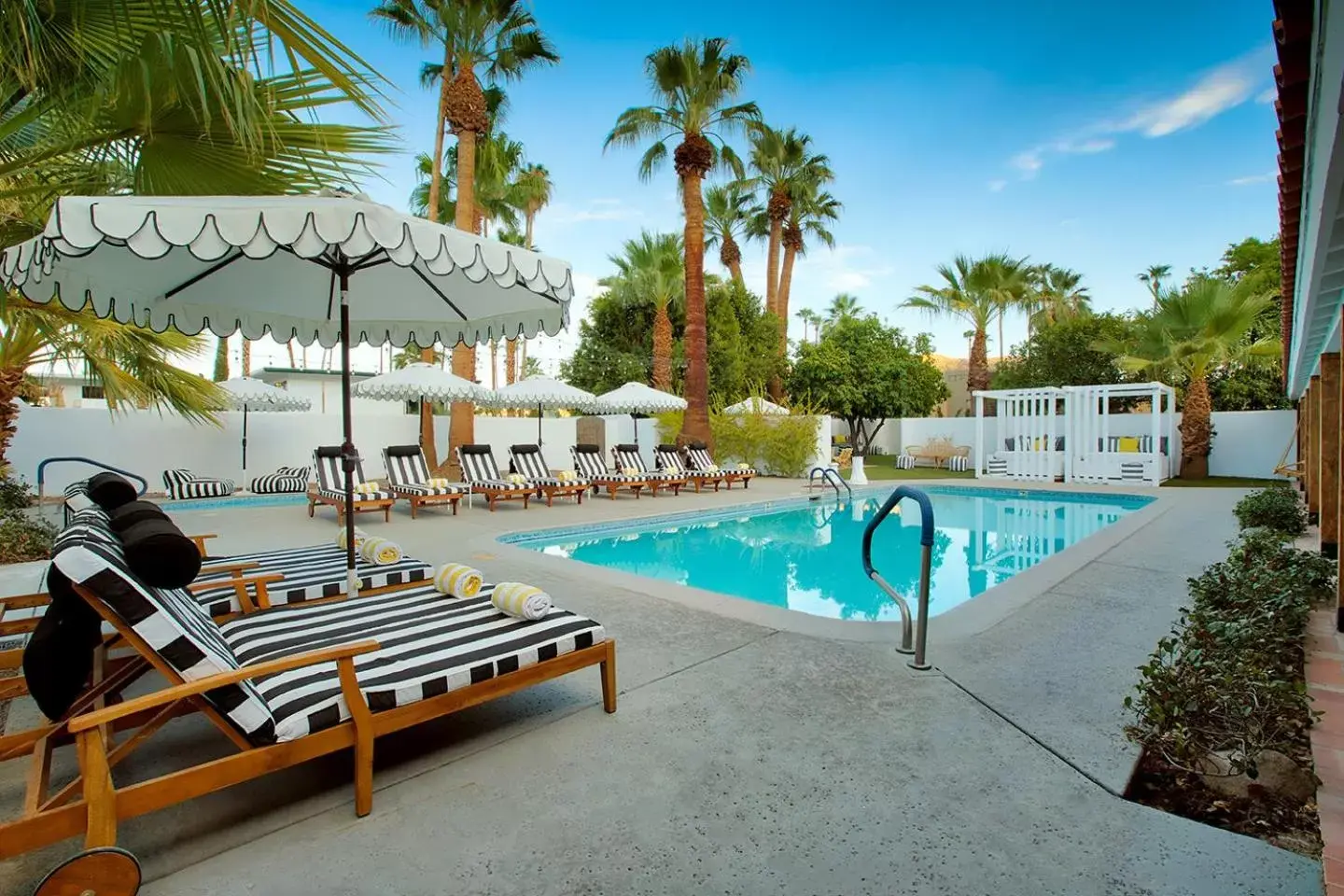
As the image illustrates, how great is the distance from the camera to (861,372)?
80.7 ft

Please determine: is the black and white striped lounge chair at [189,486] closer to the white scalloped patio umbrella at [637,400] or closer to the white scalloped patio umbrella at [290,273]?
the white scalloped patio umbrella at [637,400]

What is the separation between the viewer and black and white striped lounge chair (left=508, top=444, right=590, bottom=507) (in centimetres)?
1213

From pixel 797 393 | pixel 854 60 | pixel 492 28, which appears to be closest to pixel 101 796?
pixel 492 28

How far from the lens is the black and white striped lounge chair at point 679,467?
14.3m

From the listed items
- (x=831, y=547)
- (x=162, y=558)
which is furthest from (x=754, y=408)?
(x=162, y=558)

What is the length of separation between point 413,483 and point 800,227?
65.8 feet

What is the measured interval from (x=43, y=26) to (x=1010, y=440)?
62.2 feet

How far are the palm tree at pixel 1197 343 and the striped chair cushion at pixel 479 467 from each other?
1607cm

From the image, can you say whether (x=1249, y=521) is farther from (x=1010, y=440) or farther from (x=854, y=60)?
(x=854, y=60)

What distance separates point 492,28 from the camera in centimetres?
1477

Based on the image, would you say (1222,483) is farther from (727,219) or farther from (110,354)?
(110,354)

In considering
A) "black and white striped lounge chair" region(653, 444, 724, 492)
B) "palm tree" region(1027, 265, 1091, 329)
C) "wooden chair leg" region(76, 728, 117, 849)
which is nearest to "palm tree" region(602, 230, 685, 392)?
"black and white striped lounge chair" region(653, 444, 724, 492)

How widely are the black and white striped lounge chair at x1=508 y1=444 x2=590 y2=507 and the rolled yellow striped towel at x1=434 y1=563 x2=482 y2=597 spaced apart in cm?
819

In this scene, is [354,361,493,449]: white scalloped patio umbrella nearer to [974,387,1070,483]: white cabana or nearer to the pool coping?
the pool coping
